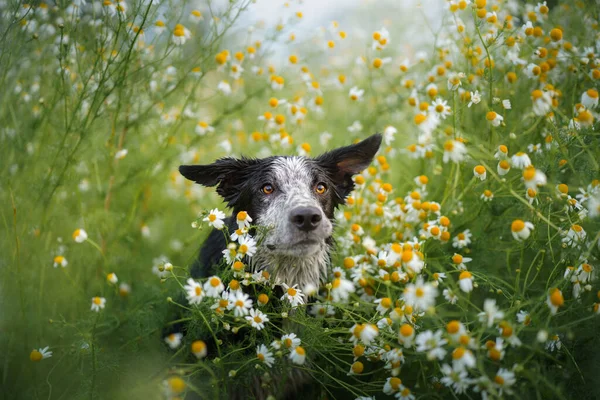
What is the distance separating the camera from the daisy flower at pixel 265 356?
7.52ft

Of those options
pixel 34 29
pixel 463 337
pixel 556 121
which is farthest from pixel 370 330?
pixel 34 29

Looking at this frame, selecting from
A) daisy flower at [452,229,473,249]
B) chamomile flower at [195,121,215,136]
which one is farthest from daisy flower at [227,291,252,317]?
chamomile flower at [195,121,215,136]

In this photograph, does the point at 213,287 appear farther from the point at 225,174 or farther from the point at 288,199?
the point at 225,174

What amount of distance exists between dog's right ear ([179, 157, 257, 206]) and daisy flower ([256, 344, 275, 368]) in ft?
4.05

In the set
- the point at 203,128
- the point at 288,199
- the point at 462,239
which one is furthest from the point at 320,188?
the point at 203,128

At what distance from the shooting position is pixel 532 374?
1.79 m

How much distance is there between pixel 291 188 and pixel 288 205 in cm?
23

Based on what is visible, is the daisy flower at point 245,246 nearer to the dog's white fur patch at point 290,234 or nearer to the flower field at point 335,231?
the flower field at point 335,231

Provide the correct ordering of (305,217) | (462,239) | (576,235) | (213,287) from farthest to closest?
1. (462,239)
2. (305,217)
3. (576,235)
4. (213,287)

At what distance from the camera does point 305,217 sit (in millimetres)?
2631

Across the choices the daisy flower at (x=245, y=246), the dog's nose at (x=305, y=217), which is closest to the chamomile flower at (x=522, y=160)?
the dog's nose at (x=305, y=217)

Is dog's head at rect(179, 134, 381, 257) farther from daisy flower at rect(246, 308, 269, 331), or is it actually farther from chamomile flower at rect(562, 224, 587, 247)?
chamomile flower at rect(562, 224, 587, 247)

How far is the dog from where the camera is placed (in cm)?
274

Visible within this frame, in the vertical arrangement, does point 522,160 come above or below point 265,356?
above
